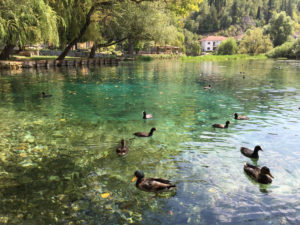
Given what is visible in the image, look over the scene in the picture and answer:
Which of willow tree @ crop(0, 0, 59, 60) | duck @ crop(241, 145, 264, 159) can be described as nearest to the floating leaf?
duck @ crop(241, 145, 264, 159)

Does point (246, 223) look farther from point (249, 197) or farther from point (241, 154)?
point (241, 154)

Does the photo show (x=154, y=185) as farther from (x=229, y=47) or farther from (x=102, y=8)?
(x=229, y=47)

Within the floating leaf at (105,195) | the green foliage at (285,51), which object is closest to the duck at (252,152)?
the floating leaf at (105,195)

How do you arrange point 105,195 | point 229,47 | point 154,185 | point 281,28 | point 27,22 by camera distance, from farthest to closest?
1. point 229,47
2. point 281,28
3. point 27,22
4. point 154,185
5. point 105,195

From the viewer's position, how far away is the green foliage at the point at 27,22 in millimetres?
24688

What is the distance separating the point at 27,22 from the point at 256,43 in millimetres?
98488

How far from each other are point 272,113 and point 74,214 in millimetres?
11223

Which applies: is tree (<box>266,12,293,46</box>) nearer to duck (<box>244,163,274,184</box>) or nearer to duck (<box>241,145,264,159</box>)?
duck (<box>241,145,264,159</box>)

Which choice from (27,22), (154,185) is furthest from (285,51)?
(154,185)

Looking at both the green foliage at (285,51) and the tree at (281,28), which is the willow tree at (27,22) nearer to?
the green foliage at (285,51)

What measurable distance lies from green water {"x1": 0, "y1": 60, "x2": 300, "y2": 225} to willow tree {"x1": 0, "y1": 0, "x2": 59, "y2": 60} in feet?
50.7

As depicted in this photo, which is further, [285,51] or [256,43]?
[256,43]

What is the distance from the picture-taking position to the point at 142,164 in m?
6.96

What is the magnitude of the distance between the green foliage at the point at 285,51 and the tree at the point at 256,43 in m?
12.7
